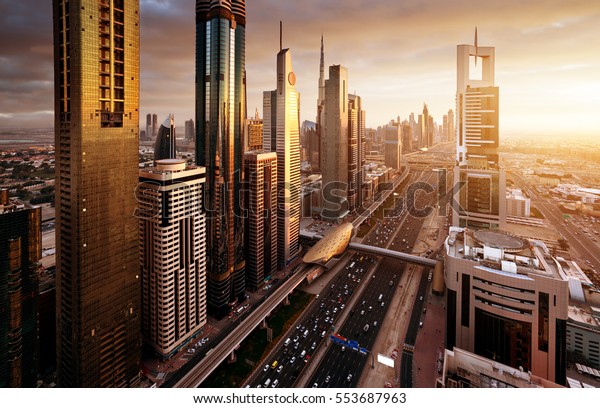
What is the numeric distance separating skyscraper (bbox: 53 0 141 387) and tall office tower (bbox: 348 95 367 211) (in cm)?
2586

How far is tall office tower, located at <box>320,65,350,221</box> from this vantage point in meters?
30.0

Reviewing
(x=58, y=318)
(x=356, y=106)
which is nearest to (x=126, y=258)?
(x=58, y=318)

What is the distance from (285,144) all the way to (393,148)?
1417 inches

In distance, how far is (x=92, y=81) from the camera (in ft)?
25.5

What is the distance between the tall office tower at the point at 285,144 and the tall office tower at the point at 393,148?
34.0m

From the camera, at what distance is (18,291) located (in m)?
9.06

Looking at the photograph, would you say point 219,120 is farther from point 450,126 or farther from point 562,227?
point 450,126

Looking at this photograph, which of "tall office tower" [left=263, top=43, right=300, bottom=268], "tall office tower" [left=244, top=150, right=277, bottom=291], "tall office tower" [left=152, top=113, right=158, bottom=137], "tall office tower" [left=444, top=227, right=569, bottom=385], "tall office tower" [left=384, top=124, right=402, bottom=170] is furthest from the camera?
"tall office tower" [left=384, top=124, right=402, bottom=170]

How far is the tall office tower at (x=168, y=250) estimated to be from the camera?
12.1 meters

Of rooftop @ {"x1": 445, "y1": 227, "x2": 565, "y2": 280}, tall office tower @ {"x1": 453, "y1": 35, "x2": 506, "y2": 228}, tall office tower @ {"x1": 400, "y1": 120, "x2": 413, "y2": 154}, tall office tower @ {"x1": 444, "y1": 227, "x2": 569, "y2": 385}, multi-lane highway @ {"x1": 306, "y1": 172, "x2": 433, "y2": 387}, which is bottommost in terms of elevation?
multi-lane highway @ {"x1": 306, "y1": 172, "x2": 433, "y2": 387}

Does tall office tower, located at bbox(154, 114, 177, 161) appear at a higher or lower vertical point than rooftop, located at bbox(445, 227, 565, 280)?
higher

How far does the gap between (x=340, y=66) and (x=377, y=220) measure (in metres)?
15.1

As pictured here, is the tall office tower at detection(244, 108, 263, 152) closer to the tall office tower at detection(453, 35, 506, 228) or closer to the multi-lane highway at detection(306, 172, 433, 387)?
the multi-lane highway at detection(306, 172, 433, 387)

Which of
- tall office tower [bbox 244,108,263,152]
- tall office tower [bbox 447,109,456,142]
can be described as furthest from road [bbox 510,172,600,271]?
tall office tower [bbox 447,109,456,142]
